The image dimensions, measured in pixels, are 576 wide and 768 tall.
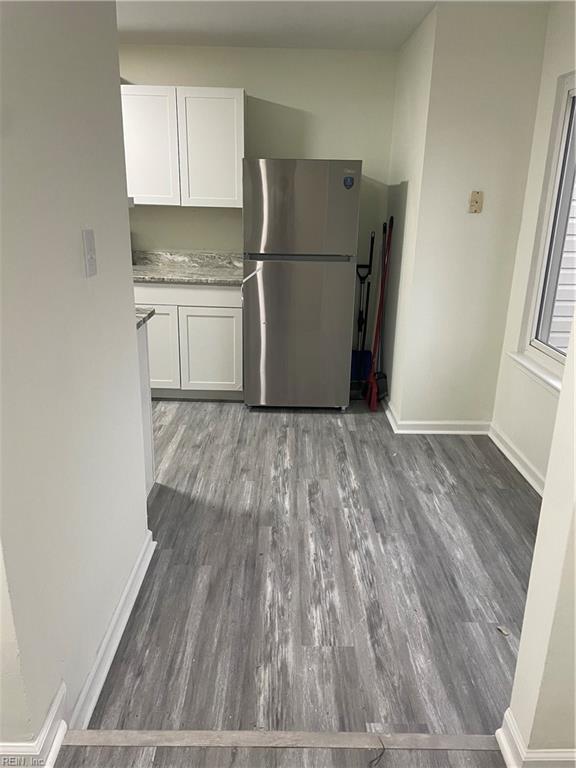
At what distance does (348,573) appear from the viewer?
2.27 meters

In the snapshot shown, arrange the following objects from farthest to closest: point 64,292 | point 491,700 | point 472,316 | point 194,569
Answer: point 472,316, point 194,569, point 491,700, point 64,292

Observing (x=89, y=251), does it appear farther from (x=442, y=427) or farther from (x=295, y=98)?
(x=295, y=98)

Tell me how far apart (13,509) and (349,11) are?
3.11m

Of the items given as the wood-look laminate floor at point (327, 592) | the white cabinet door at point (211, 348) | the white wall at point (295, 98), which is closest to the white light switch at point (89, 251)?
the wood-look laminate floor at point (327, 592)

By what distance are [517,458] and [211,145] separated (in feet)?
9.26

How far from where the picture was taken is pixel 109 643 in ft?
5.89

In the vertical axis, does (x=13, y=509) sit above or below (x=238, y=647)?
above

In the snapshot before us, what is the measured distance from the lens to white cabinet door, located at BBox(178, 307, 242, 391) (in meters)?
3.94

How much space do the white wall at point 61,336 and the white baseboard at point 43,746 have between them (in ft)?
0.12

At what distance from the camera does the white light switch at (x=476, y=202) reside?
3.22 metres

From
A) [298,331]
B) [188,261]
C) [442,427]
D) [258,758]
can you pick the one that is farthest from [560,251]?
[258,758]

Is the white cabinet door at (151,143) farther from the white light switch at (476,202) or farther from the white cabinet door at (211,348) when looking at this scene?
the white light switch at (476,202)

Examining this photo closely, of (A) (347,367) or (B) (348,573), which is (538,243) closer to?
(A) (347,367)

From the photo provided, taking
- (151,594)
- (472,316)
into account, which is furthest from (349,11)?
(151,594)
